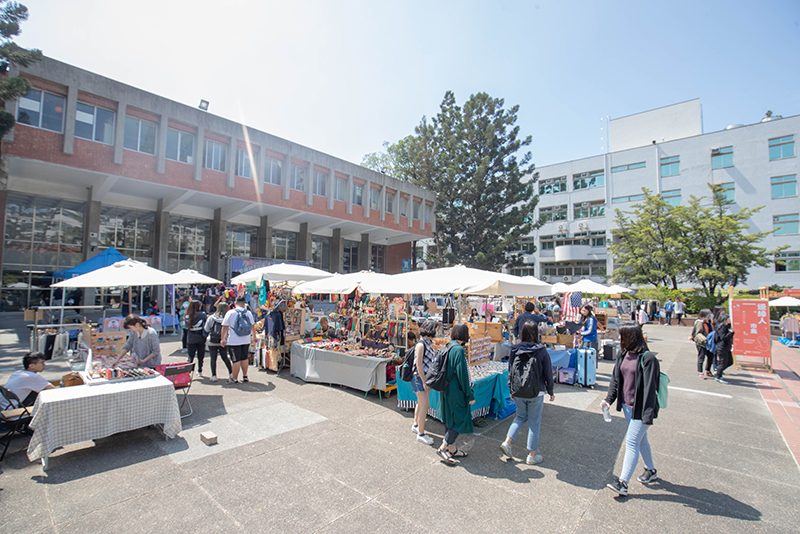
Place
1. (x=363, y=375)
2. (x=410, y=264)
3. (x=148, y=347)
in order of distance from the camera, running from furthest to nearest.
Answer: (x=410, y=264)
(x=363, y=375)
(x=148, y=347)

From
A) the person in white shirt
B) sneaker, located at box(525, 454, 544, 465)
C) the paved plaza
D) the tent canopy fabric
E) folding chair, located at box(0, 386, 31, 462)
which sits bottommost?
the paved plaza

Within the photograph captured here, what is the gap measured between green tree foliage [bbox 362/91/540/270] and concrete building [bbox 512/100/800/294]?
3.50 metres

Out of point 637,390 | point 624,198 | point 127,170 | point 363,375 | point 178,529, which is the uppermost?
point 624,198

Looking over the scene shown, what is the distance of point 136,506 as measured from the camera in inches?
132

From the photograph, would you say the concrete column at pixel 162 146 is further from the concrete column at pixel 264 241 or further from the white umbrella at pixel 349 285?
the white umbrella at pixel 349 285

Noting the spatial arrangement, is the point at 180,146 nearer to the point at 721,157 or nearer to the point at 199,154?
the point at 199,154

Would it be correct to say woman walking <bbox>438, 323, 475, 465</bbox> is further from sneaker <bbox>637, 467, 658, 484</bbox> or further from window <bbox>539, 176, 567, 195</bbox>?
window <bbox>539, 176, 567, 195</bbox>

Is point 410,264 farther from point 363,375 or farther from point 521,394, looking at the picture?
point 521,394

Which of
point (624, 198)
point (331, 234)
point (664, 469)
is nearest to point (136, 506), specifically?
point (664, 469)

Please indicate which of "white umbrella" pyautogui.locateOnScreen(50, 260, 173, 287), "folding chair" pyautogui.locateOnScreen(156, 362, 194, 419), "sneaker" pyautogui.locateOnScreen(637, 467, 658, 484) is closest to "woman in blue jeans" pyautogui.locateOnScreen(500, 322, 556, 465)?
"sneaker" pyautogui.locateOnScreen(637, 467, 658, 484)

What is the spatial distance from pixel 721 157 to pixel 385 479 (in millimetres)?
43018

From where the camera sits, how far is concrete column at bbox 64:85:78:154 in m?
15.6

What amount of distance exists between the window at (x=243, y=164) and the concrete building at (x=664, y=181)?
23.5m

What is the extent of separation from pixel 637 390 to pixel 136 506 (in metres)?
4.76
